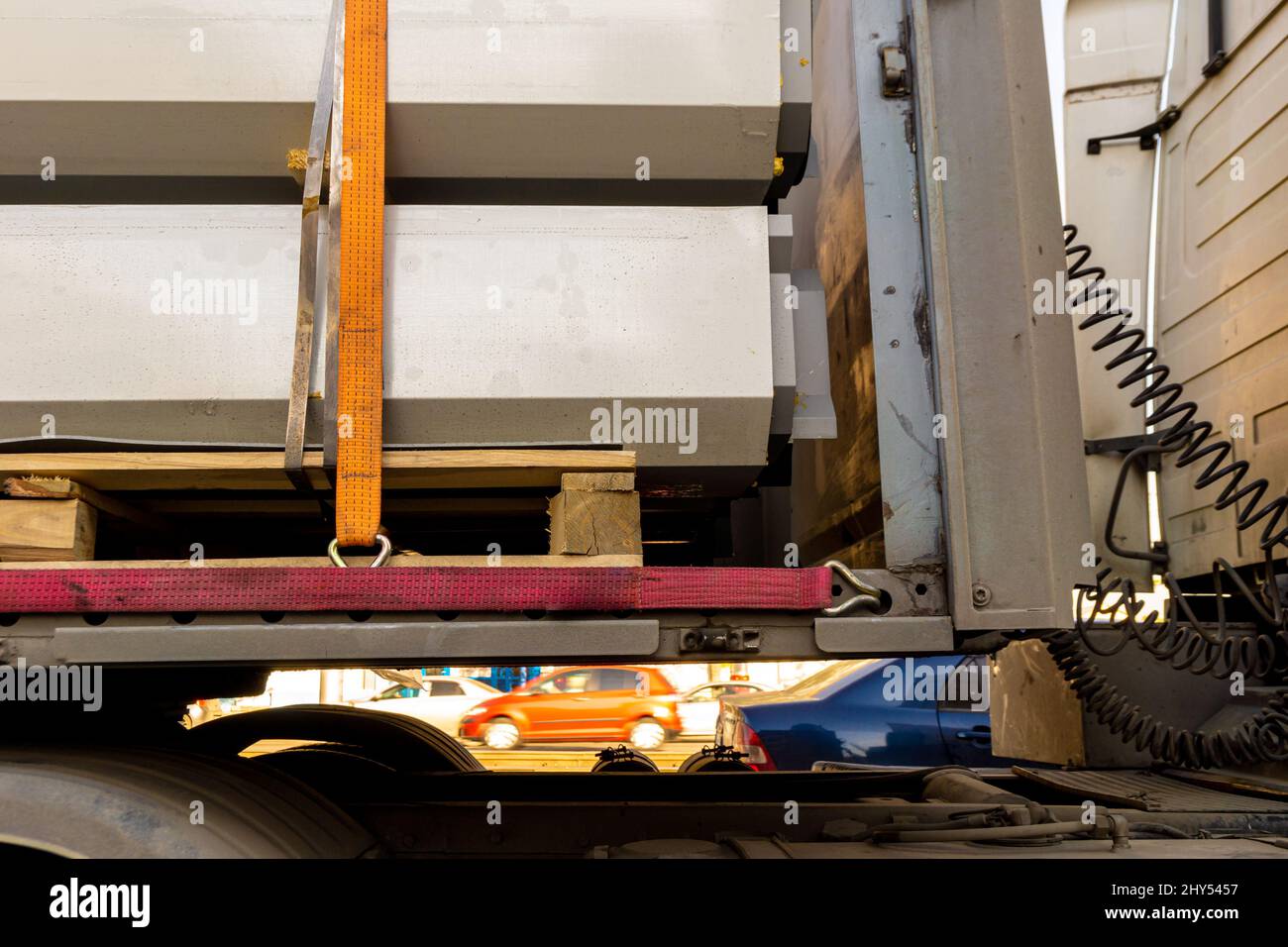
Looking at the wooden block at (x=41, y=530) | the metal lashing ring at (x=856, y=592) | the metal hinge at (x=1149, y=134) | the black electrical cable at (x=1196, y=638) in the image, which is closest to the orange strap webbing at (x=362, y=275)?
the wooden block at (x=41, y=530)

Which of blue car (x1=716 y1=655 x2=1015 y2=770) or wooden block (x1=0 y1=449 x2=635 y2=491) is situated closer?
wooden block (x1=0 y1=449 x2=635 y2=491)

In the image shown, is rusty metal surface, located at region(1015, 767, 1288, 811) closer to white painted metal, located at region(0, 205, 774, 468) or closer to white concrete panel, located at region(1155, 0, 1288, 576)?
white concrete panel, located at region(1155, 0, 1288, 576)

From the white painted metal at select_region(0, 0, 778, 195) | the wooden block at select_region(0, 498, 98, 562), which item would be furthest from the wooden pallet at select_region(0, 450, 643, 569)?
the white painted metal at select_region(0, 0, 778, 195)

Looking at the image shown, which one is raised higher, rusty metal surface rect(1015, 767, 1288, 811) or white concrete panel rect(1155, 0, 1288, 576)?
white concrete panel rect(1155, 0, 1288, 576)

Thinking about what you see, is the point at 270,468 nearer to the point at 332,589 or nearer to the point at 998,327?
the point at 332,589

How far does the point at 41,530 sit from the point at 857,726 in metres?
5.47

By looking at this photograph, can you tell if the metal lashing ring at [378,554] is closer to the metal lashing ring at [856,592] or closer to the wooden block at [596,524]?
the wooden block at [596,524]

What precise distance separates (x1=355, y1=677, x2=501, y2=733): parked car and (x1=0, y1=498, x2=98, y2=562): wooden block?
568 inches

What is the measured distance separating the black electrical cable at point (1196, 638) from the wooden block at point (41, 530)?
246 centimetres

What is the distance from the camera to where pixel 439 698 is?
17.3 metres

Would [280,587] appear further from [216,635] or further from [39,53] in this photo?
[39,53]

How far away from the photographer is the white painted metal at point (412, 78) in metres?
2.15

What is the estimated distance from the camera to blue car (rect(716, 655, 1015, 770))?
628cm
